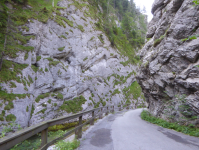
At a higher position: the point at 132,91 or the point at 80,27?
the point at 80,27

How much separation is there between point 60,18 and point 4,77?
14346 millimetres

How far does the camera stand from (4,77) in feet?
37.2

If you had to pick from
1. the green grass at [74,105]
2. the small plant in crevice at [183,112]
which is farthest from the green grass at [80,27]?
the small plant in crevice at [183,112]

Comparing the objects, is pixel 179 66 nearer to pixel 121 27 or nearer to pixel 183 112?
pixel 183 112

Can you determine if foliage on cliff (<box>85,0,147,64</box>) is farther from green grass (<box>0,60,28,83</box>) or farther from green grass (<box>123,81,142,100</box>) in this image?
green grass (<box>0,60,28,83</box>)

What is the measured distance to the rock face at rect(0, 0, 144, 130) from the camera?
1253cm

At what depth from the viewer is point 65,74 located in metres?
18.0

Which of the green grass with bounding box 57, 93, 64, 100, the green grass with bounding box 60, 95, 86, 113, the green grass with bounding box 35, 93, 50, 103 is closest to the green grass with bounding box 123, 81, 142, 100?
the green grass with bounding box 60, 95, 86, 113

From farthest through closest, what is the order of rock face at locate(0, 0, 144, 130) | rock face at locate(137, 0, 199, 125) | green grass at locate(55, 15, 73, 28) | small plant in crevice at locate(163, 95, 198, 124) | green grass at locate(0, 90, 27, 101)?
1. green grass at locate(55, 15, 73, 28)
2. rock face at locate(0, 0, 144, 130)
3. green grass at locate(0, 90, 27, 101)
4. rock face at locate(137, 0, 199, 125)
5. small plant in crevice at locate(163, 95, 198, 124)

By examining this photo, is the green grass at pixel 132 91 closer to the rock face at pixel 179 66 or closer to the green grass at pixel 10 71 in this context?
the rock face at pixel 179 66

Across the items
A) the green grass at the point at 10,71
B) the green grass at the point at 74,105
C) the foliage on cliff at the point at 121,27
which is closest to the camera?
the green grass at the point at 10,71

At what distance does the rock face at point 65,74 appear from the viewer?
A: 1253cm

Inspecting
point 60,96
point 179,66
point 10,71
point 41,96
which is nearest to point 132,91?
point 60,96

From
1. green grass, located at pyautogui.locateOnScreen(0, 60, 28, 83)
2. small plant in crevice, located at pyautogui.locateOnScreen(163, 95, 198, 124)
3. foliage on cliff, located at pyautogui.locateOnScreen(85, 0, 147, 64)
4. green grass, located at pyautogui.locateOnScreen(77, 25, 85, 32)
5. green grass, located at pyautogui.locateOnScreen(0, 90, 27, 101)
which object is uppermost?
foliage on cliff, located at pyautogui.locateOnScreen(85, 0, 147, 64)
